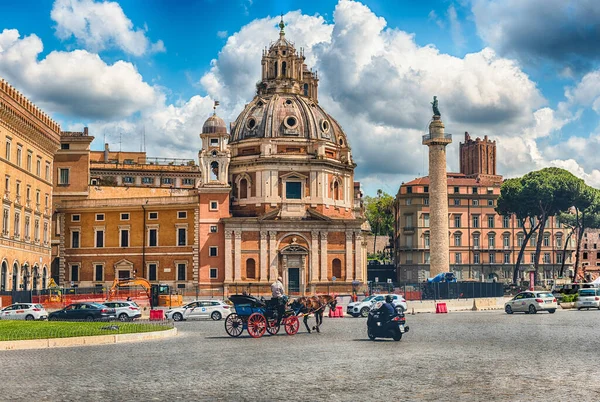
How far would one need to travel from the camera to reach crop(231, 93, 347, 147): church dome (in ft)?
268

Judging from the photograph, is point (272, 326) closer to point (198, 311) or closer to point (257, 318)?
point (257, 318)

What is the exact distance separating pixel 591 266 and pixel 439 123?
220ft

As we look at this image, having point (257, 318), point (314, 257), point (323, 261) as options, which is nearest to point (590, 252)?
point (323, 261)

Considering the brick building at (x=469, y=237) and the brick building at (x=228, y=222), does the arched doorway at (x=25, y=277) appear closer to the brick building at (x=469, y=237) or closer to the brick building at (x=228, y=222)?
the brick building at (x=228, y=222)

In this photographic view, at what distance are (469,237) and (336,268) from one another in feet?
109

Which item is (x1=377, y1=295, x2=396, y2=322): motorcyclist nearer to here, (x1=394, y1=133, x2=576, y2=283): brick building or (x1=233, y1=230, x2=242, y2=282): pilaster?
(x1=233, y1=230, x2=242, y2=282): pilaster

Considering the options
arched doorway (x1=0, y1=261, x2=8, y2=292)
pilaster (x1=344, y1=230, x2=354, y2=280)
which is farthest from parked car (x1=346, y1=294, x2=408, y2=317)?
pilaster (x1=344, y1=230, x2=354, y2=280)

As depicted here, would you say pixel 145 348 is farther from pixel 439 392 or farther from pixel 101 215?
pixel 101 215

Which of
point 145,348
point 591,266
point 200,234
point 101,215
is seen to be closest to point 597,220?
point 591,266

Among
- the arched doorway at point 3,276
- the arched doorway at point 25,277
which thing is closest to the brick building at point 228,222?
the arched doorway at point 25,277

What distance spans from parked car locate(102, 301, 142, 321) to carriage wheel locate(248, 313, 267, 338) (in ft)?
49.2

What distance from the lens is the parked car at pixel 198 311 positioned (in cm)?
4300

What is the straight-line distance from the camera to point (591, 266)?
12650 centimetres

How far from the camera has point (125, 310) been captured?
4166 cm
